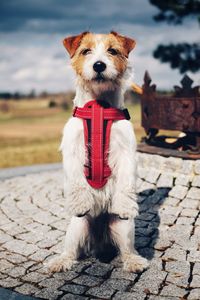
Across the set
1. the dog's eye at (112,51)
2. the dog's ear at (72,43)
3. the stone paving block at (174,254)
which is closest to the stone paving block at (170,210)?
the stone paving block at (174,254)

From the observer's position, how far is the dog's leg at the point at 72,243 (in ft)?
13.8

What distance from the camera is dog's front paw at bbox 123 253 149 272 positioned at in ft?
13.7

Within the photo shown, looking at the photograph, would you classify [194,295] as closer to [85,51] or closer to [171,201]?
[85,51]

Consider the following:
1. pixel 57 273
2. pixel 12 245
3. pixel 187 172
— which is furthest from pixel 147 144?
pixel 57 273

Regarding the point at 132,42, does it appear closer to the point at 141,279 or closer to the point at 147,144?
the point at 141,279

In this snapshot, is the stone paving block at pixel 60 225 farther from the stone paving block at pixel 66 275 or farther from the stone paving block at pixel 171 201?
the stone paving block at pixel 171 201

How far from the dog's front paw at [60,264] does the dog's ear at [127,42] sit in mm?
2164

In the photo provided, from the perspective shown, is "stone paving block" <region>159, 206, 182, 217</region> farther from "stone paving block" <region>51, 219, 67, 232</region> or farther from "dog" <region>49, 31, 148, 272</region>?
"dog" <region>49, 31, 148, 272</region>

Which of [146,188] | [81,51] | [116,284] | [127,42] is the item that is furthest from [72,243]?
[146,188]

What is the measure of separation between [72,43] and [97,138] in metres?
0.96

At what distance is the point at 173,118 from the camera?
693 centimetres

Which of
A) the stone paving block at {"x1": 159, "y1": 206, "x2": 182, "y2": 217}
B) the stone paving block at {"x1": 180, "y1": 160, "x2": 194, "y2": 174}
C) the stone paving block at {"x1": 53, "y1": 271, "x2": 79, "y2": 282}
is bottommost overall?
the stone paving block at {"x1": 53, "y1": 271, "x2": 79, "y2": 282}

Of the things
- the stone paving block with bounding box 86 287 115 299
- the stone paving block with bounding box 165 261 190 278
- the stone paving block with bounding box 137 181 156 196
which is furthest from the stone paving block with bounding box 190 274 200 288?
the stone paving block with bounding box 137 181 156 196

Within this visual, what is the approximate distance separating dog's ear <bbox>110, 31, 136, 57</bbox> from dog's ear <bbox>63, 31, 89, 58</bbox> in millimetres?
338
